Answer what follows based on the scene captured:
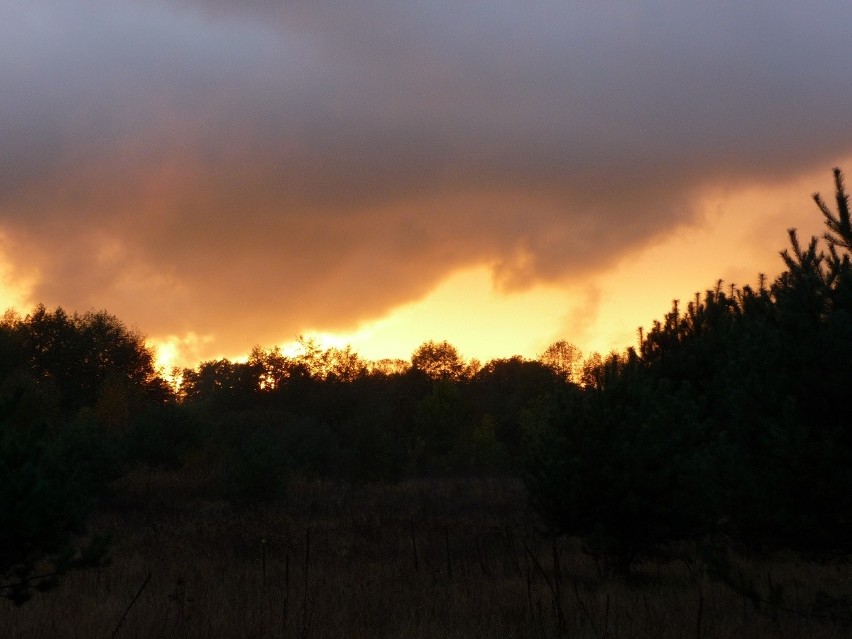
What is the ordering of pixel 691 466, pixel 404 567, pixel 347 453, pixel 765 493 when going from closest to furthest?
pixel 765 493
pixel 691 466
pixel 404 567
pixel 347 453

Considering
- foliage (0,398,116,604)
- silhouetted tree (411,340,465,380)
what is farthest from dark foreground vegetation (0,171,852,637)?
silhouetted tree (411,340,465,380)

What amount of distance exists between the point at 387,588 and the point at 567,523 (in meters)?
3.55

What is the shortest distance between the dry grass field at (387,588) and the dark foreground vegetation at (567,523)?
80 mm

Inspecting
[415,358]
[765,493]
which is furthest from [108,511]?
[415,358]

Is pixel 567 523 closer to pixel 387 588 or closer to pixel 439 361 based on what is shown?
pixel 387 588

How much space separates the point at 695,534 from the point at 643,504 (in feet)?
4.47

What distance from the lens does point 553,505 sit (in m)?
15.0

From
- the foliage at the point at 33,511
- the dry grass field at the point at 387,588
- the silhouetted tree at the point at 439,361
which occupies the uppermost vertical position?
the silhouetted tree at the point at 439,361

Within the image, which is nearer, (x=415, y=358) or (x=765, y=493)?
(x=765, y=493)

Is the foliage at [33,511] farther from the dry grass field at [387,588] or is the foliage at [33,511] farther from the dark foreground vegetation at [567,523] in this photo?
the dry grass field at [387,588]

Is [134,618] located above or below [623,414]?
below

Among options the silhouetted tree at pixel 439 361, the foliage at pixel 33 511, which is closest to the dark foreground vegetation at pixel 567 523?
the foliage at pixel 33 511

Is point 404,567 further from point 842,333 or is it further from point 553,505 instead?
point 842,333

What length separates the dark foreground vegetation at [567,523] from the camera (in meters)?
8.91
